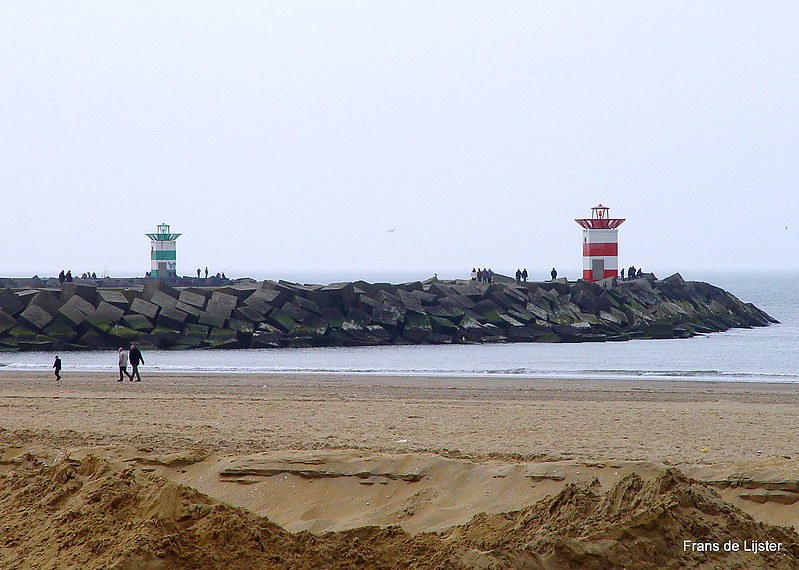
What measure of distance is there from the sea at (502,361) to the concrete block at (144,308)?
233 cm

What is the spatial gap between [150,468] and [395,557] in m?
3.15

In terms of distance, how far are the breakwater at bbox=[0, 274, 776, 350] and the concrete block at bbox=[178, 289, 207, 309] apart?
0.11 ft

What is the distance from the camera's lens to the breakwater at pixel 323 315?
28234 mm

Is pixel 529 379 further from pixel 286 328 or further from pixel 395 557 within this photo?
pixel 395 557

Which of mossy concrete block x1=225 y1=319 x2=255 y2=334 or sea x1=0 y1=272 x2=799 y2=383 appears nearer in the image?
sea x1=0 y1=272 x2=799 y2=383

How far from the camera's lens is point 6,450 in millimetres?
7641

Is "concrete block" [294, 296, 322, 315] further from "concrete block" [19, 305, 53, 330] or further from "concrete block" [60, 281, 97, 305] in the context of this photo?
"concrete block" [19, 305, 53, 330]

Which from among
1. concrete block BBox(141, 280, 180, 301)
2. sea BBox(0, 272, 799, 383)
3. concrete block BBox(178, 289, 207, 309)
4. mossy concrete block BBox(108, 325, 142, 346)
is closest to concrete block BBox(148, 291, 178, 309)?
concrete block BBox(141, 280, 180, 301)

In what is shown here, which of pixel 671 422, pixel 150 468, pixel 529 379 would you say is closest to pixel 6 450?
pixel 150 468

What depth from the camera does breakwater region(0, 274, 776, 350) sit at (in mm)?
28234

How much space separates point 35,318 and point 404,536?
2529 centimetres

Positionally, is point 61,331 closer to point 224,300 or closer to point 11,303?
point 11,303

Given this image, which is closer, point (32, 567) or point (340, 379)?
point (32, 567)

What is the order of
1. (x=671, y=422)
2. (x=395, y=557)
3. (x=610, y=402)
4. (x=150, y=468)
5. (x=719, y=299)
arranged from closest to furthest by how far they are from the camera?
(x=395, y=557)
(x=150, y=468)
(x=671, y=422)
(x=610, y=402)
(x=719, y=299)
